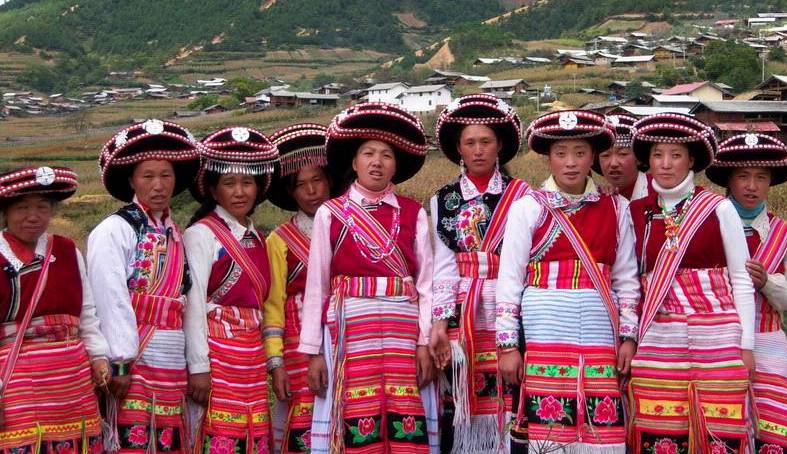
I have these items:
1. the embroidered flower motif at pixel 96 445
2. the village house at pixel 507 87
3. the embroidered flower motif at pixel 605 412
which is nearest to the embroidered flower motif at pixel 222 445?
the embroidered flower motif at pixel 96 445

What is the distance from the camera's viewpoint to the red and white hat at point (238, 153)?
13.0 feet

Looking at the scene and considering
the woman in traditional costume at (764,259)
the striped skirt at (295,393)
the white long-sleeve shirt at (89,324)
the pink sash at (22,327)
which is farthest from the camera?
the striped skirt at (295,393)

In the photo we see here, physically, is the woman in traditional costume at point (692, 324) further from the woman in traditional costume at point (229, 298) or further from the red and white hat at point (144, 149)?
the red and white hat at point (144, 149)

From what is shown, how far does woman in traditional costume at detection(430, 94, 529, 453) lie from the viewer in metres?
3.89

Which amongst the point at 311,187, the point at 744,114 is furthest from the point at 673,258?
the point at 744,114

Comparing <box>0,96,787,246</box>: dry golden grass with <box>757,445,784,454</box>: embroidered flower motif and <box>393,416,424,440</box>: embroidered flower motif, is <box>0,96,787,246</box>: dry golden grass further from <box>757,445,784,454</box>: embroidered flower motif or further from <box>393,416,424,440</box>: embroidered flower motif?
<box>393,416,424,440</box>: embroidered flower motif

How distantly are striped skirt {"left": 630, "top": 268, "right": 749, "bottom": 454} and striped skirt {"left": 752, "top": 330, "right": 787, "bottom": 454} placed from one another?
0.82 feet

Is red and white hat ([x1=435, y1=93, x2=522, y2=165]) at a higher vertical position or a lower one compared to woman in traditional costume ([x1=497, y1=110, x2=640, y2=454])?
higher

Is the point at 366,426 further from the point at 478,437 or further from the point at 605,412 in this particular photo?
the point at 605,412

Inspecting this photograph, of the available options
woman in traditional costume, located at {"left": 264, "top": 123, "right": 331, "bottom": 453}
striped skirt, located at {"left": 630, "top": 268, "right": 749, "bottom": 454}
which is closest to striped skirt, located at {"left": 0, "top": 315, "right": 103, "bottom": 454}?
woman in traditional costume, located at {"left": 264, "top": 123, "right": 331, "bottom": 453}

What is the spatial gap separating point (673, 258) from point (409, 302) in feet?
3.93

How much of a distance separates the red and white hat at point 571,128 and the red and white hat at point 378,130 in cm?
57

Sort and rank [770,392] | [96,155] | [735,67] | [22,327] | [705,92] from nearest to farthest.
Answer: [22,327] < [770,392] < [96,155] < [705,92] < [735,67]

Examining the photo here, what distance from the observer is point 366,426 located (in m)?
3.79
